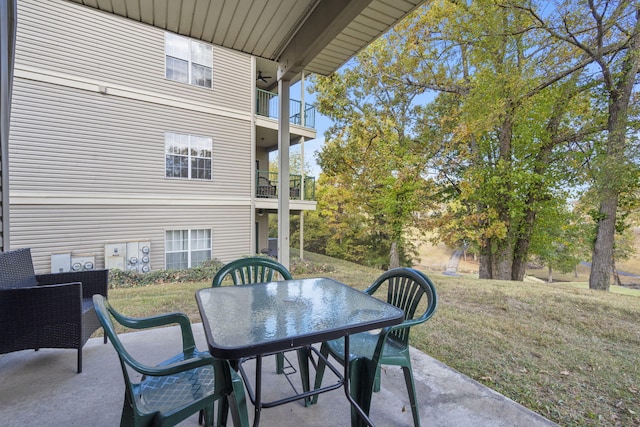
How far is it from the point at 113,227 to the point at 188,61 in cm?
416

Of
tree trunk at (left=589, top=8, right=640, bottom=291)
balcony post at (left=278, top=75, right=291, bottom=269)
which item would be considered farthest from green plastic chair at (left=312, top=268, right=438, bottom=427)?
tree trunk at (left=589, top=8, right=640, bottom=291)

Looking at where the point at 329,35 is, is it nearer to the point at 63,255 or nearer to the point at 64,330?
the point at 64,330

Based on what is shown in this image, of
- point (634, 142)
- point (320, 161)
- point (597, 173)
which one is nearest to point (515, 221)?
point (597, 173)

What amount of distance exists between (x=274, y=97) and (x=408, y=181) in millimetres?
4629

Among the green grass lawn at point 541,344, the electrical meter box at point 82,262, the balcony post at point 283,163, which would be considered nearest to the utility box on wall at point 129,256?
the electrical meter box at point 82,262

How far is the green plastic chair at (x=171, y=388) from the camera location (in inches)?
46.8

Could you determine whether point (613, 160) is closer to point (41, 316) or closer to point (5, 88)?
point (41, 316)

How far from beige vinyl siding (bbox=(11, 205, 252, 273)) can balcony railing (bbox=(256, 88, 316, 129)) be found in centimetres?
287

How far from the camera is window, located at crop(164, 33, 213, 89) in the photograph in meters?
7.01

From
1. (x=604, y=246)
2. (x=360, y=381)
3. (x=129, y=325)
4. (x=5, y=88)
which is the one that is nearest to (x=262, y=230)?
(x=5, y=88)

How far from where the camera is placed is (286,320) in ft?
4.69

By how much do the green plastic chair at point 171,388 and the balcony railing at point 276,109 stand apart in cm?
789

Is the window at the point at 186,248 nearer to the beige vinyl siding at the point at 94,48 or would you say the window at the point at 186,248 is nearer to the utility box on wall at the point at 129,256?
the utility box on wall at the point at 129,256

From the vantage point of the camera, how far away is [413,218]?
967cm
